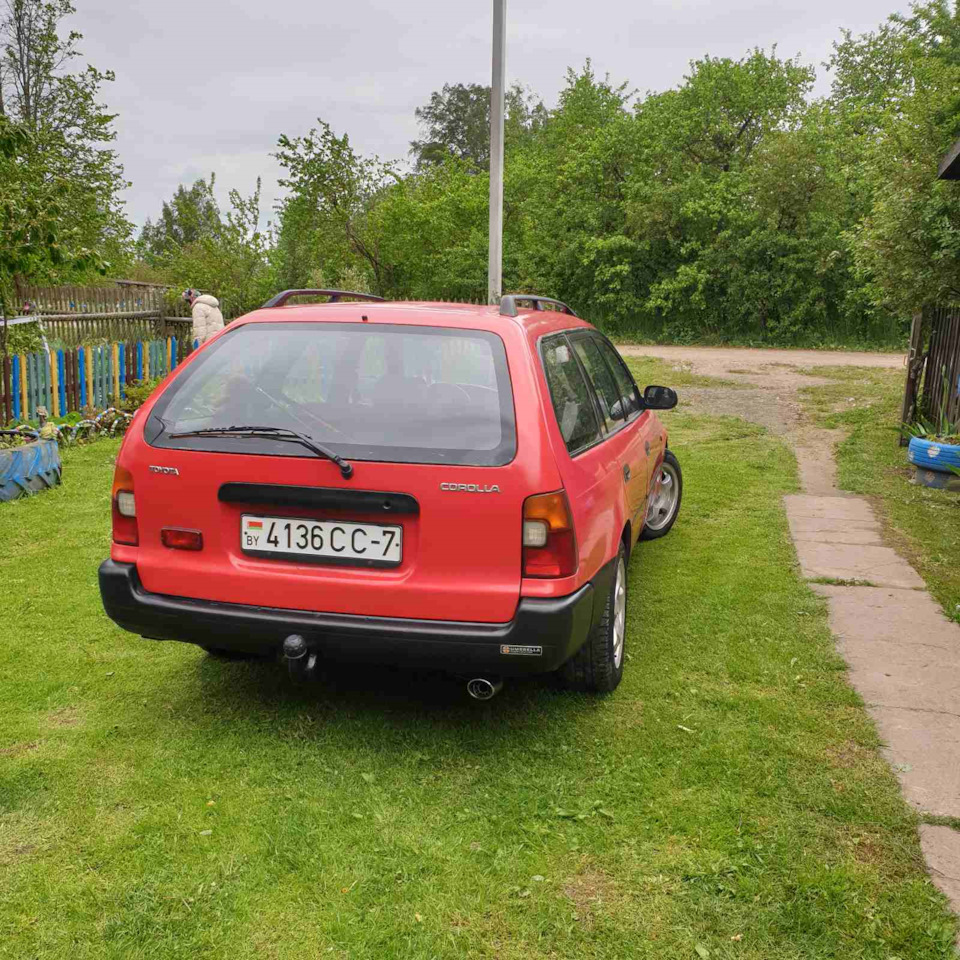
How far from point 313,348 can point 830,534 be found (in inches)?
185

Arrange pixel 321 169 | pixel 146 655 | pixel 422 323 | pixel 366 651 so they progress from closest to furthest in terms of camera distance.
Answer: pixel 366 651 → pixel 422 323 → pixel 146 655 → pixel 321 169

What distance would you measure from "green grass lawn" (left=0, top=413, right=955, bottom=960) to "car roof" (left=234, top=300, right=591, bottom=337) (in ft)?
5.18

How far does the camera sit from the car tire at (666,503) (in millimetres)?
6746

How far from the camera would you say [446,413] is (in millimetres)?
3396

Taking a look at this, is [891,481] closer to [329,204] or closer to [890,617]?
[890,617]

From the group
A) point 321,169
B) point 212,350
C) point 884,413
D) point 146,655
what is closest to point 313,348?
point 212,350

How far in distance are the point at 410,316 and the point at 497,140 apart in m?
10.3

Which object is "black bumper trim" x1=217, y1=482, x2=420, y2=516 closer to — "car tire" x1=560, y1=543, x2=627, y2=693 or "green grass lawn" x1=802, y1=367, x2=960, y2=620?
"car tire" x1=560, y1=543, x2=627, y2=693

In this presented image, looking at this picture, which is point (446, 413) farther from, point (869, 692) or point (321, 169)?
point (321, 169)

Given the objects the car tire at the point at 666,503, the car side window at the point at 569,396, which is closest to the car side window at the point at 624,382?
the car side window at the point at 569,396

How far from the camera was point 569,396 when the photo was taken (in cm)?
388

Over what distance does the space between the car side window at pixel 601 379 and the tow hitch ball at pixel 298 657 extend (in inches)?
71.5

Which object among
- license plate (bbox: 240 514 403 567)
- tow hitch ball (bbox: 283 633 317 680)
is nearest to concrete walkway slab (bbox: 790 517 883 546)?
license plate (bbox: 240 514 403 567)

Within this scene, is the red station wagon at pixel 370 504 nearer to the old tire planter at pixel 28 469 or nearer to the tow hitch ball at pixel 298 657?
the tow hitch ball at pixel 298 657
